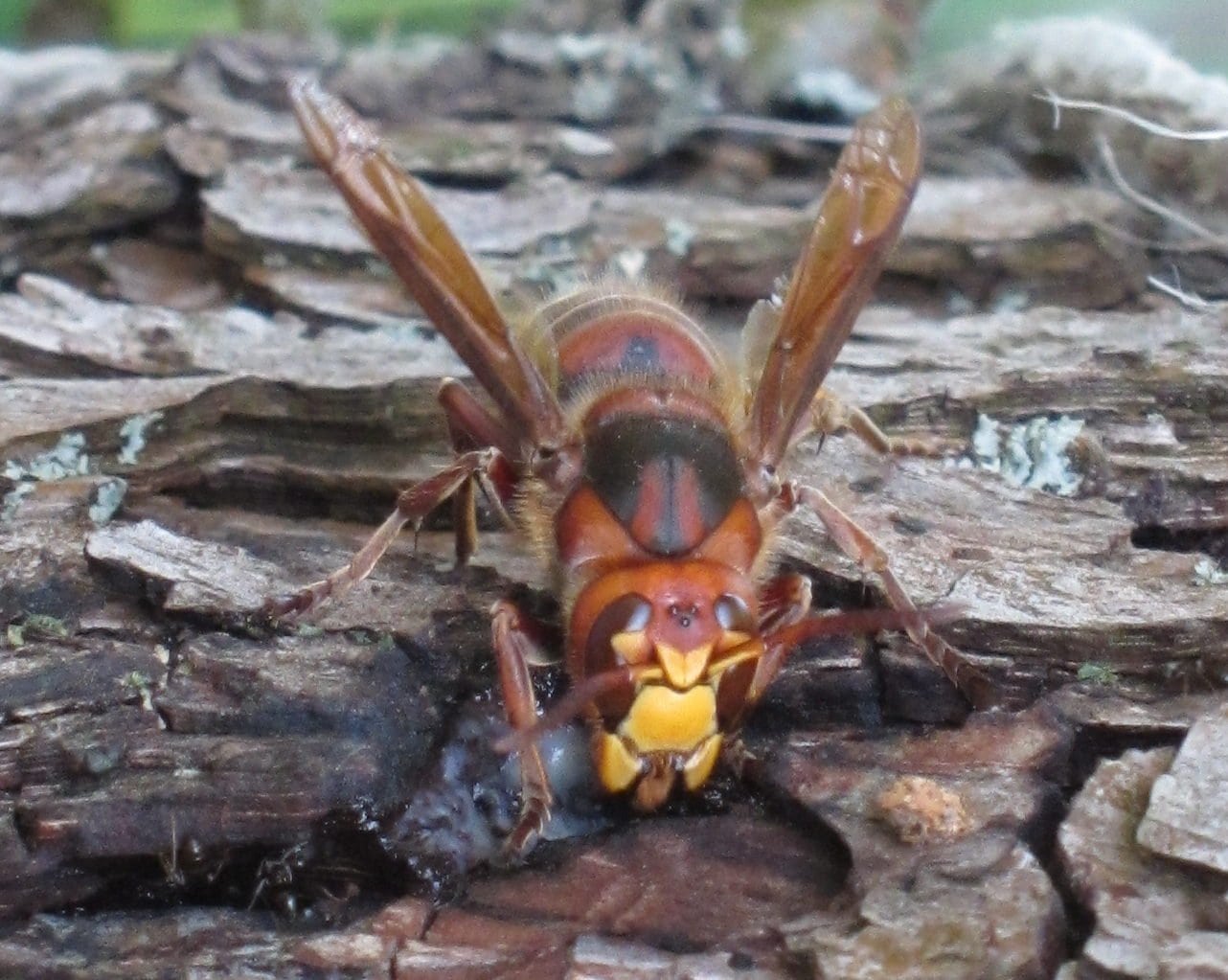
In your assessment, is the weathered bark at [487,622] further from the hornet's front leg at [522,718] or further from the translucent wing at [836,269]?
the translucent wing at [836,269]

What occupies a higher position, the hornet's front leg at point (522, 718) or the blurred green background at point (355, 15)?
the blurred green background at point (355, 15)

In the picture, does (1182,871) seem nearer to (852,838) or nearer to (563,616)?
(852,838)

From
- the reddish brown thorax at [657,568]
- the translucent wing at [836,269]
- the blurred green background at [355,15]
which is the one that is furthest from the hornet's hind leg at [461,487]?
the blurred green background at [355,15]

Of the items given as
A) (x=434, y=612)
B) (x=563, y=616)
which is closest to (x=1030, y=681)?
(x=563, y=616)

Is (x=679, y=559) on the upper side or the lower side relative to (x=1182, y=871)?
upper

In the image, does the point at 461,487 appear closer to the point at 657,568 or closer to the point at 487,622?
the point at 487,622

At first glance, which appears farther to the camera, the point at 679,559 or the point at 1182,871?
the point at 679,559

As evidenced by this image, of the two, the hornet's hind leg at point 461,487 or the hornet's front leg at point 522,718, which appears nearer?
the hornet's front leg at point 522,718
